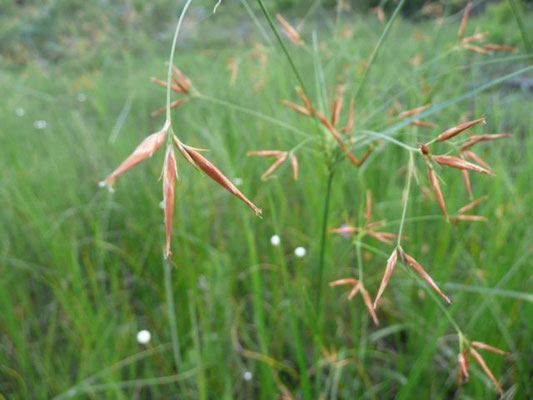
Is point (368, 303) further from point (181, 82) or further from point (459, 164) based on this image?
point (181, 82)

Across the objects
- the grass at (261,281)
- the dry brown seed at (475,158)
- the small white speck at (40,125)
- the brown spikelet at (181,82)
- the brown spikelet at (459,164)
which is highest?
the brown spikelet at (181,82)

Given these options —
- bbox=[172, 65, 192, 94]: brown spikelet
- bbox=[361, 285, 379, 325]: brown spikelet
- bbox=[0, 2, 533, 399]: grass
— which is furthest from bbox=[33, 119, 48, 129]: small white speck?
bbox=[361, 285, 379, 325]: brown spikelet

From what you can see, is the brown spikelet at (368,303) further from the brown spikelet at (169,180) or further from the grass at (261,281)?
the brown spikelet at (169,180)

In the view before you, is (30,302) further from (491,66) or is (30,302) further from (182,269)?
(491,66)

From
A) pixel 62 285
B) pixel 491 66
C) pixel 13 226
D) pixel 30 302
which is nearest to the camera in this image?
pixel 62 285

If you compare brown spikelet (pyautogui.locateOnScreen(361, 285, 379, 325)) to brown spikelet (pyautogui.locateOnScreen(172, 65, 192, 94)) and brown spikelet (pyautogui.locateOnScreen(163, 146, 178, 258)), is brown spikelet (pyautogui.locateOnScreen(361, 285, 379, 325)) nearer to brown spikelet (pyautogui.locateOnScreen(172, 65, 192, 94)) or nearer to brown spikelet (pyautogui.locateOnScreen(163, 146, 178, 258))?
brown spikelet (pyautogui.locateOnScreen(163, 146, 178, 258))

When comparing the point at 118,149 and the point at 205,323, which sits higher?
the point at 118,149

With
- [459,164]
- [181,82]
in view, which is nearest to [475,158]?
[459,164]

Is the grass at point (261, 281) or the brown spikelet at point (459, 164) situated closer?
the brown spikelet at point (459, 164)

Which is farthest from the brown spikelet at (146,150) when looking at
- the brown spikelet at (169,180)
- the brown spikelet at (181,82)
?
the brown spikelet at (181,82)

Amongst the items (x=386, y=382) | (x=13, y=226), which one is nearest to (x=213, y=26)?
(x=13, y=226)

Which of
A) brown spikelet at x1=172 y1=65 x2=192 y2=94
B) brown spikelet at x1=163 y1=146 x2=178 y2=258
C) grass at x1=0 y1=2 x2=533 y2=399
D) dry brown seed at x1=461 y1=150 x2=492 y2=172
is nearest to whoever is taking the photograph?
brown spikelet at x1=163 y1=146 x2=178 y2=258
